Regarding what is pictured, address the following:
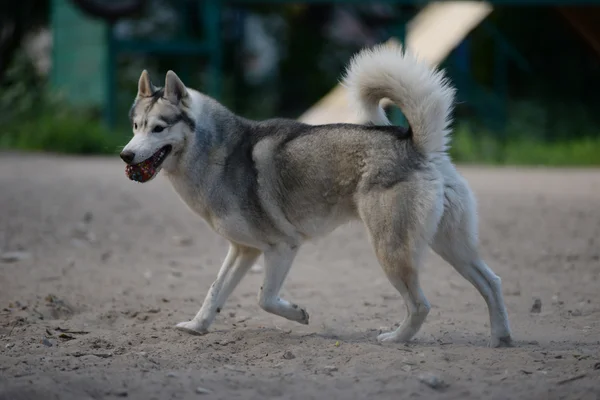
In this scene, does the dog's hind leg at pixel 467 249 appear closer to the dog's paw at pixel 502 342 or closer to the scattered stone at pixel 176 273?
the dog's paw at pixel 502 342

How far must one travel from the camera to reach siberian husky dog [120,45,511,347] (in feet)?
14.8

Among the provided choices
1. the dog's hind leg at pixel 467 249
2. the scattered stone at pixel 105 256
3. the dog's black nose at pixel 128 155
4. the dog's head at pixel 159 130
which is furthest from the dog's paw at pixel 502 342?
the scattered stone at pixel 105 256

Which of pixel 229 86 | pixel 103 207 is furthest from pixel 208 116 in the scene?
pixel 229 86

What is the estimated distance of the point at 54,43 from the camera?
1627 centimetres

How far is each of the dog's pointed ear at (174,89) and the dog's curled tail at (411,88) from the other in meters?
0.97

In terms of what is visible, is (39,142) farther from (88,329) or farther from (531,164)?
(88,329)

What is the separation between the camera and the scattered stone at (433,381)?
381 cm

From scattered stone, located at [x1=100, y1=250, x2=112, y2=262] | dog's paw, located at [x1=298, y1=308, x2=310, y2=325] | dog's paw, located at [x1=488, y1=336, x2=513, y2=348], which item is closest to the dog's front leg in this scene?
dog's paw, located at [x1=298, y1=308, x2=310, y2=325]

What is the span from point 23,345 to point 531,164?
10.6 meters

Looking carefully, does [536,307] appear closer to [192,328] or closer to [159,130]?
[192,328]

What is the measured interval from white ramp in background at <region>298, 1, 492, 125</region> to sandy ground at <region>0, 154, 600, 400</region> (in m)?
3.75

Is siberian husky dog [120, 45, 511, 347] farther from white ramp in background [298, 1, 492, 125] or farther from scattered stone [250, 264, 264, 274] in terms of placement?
white ramp in background [298, 1, 492, 125]

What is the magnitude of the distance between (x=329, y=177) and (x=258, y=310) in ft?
4.62

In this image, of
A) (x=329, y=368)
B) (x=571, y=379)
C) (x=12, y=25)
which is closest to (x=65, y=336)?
(x=329, y=368)
